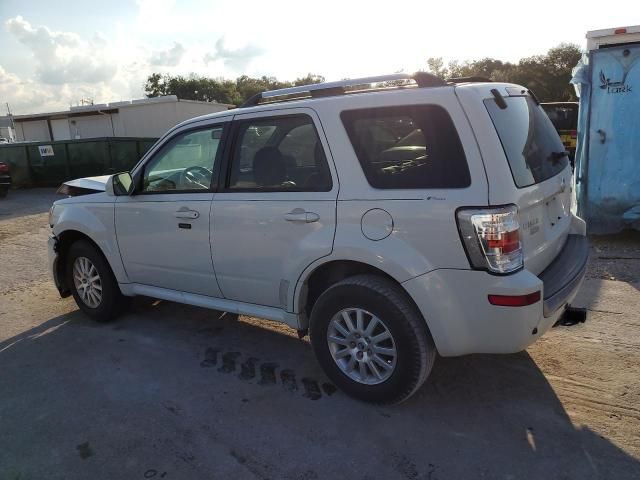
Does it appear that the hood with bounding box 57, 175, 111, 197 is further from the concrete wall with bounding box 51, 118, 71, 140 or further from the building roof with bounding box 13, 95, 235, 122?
the concrete wall with bounding box 51, 118, 71, 140

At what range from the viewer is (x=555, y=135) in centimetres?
372

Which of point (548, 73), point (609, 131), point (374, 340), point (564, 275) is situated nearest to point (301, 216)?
point (374, 340)

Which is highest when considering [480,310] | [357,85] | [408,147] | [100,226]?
[357,85]

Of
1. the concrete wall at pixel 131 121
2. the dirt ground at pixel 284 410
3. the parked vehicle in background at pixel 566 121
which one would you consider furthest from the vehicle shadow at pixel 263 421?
the concrete wall at pixel 131 121

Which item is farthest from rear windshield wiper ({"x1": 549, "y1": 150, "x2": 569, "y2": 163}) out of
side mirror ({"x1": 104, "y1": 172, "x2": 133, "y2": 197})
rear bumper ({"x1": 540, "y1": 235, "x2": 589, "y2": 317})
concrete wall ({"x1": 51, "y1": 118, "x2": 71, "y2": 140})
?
concrete wall ({"x1": 51, "y1": 118, "x2": 71, "y2": 140})

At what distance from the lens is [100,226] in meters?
4.56

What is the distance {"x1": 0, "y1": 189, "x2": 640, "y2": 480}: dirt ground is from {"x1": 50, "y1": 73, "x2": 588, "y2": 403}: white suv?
399 millimetres

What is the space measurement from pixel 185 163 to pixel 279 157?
101cm

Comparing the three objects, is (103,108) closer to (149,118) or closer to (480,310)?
(149,118)

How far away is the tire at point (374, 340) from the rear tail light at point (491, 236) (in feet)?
1.72

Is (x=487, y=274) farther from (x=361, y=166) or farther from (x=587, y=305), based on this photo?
(x=587, y=305)

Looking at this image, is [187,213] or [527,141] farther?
[187,213]

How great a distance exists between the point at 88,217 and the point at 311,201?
2.50m

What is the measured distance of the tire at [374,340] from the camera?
296cm
